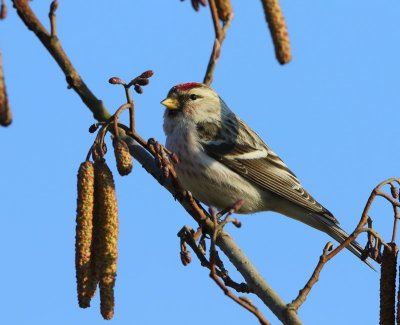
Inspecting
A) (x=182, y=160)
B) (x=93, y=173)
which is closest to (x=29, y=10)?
(x=93, y=173)

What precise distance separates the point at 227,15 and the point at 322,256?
82 cm

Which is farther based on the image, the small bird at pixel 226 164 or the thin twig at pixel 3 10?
the small bird at pixel 226 164

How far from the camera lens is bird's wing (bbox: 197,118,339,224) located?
14.0 ft

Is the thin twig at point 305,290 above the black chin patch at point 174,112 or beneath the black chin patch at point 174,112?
beneath

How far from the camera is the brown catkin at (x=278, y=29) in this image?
1.87 m

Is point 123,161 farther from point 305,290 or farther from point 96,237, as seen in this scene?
point 305,290

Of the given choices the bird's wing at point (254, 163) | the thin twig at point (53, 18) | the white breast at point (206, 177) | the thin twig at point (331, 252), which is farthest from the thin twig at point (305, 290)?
the bird's wing at point (254, 163)

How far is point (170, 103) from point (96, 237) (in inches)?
92.6

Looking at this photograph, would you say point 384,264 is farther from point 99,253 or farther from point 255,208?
point 255,208

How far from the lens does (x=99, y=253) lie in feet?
6.67

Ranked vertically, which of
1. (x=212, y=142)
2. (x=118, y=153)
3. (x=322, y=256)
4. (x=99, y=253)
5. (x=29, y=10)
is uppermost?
(x=212, y=142)

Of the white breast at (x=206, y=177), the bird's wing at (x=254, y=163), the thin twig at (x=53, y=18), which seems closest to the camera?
the thin twig at (x=53, y=18)

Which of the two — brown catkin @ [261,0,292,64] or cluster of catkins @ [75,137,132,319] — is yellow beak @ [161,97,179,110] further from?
brown catkin @ [261,0,292,64]

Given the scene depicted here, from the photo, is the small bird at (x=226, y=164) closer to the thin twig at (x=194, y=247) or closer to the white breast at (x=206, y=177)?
A: the white breast at (x=206, y=177)
